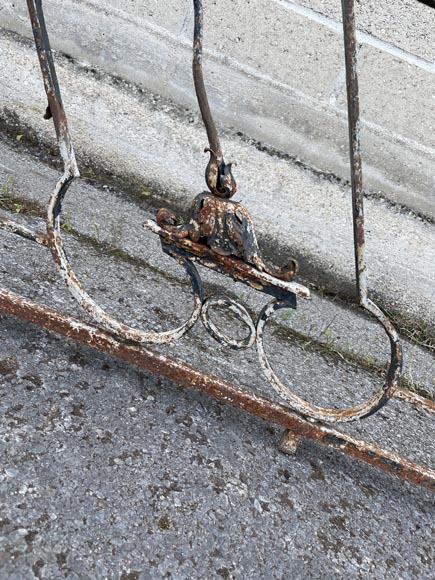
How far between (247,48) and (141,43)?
36cm

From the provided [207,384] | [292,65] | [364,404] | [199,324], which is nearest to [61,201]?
[207,384]

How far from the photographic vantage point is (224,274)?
1.10 metres

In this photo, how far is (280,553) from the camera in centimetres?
104

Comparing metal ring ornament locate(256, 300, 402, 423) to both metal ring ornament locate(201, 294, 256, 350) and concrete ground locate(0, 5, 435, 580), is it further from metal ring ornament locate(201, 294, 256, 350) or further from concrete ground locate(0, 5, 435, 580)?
concrete ground locate(0, 5, 435, 580)

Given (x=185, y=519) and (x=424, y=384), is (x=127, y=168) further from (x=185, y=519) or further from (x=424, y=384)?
(x=185, y=519)

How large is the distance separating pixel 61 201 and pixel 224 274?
1.11 feet

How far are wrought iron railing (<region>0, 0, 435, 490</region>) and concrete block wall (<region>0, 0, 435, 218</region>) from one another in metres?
0.88

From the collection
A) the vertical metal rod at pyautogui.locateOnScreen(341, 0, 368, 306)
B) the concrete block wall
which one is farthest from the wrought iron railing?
the concrete block wall

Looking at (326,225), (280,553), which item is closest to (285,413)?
(280,553)

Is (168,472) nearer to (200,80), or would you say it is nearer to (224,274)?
(224,274)

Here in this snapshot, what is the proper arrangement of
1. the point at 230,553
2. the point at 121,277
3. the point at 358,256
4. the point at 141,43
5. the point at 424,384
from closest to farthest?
1. the point at 230,553
2. the point at 358,256
3. the point at 121,277
4. the point at 424,384
5. the point at 141,43

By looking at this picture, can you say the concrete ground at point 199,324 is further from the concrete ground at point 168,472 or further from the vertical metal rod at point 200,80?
the vertical metal rod at point 200,80

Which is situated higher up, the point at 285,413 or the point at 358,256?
the point at 358,256

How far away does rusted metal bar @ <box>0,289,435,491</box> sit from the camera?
3.96 feet
